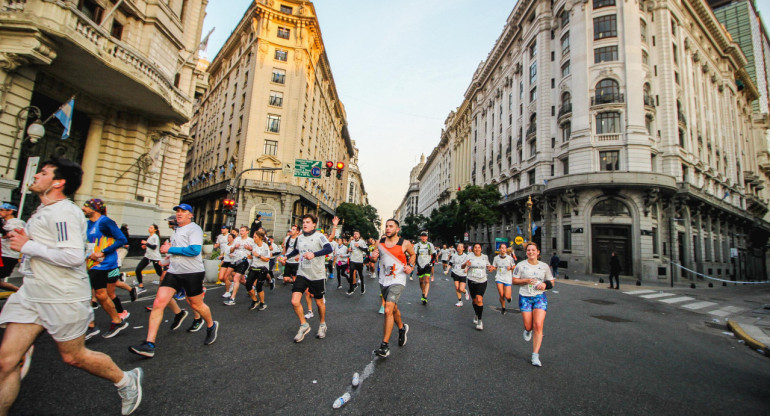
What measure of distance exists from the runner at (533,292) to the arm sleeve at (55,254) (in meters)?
5.25

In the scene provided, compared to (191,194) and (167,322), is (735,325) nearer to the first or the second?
(167,322)

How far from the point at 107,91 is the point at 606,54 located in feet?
118

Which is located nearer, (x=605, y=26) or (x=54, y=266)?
(x=54, y=266)

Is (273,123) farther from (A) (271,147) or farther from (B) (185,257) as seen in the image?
(B) (185,257)

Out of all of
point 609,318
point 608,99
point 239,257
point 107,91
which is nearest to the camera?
point 239,257

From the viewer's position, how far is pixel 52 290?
247 cm

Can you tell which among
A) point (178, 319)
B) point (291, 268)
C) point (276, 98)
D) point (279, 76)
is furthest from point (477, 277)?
point (279, 76)

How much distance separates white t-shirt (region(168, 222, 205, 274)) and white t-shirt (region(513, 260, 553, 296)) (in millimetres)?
5133

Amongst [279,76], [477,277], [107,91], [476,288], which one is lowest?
[476,288]

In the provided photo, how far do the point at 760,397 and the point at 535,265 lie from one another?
3.01 m

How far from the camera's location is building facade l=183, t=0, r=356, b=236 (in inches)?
1244

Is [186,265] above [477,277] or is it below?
above

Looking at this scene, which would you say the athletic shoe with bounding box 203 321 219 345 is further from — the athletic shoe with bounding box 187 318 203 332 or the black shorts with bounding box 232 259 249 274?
the black shorts with bounding box 232 259 249 274

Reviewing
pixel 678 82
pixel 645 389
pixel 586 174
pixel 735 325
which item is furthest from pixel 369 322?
pixel 678 82
